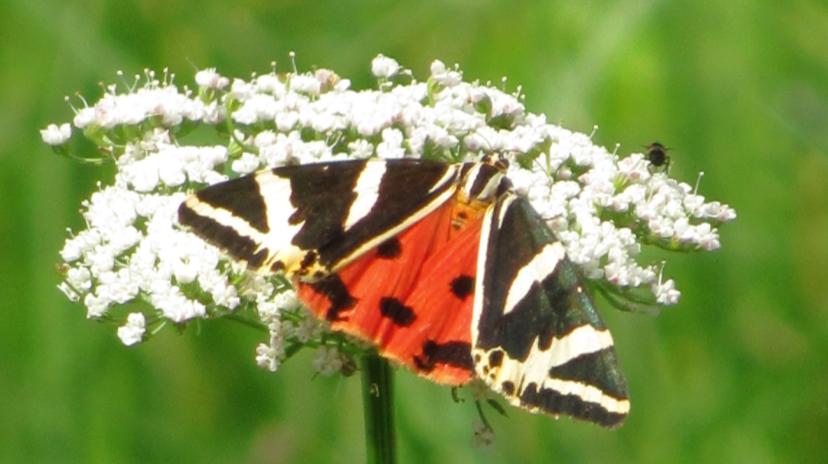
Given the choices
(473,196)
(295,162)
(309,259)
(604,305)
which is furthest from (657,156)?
(604,305)

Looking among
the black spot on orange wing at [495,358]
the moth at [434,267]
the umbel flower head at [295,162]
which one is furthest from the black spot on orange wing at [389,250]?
the black spot on orange wing at [495,358]

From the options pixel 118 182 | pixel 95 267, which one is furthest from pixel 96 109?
pixel 95 267

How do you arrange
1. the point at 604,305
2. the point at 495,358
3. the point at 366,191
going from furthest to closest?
the point at 604,305 < the point at 366,191 < the point at 495,358

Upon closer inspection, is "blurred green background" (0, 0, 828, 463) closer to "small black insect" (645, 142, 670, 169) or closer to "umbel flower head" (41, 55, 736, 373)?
"small black insect" (645, 142, 670, 169)

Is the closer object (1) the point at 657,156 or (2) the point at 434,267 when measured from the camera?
(2) the point at 434,267

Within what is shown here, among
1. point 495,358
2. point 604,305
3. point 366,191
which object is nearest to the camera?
point 495,358

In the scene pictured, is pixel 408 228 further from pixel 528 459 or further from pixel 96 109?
pixel 528 459

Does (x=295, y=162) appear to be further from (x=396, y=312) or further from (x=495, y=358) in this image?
(x=495, y=358)
